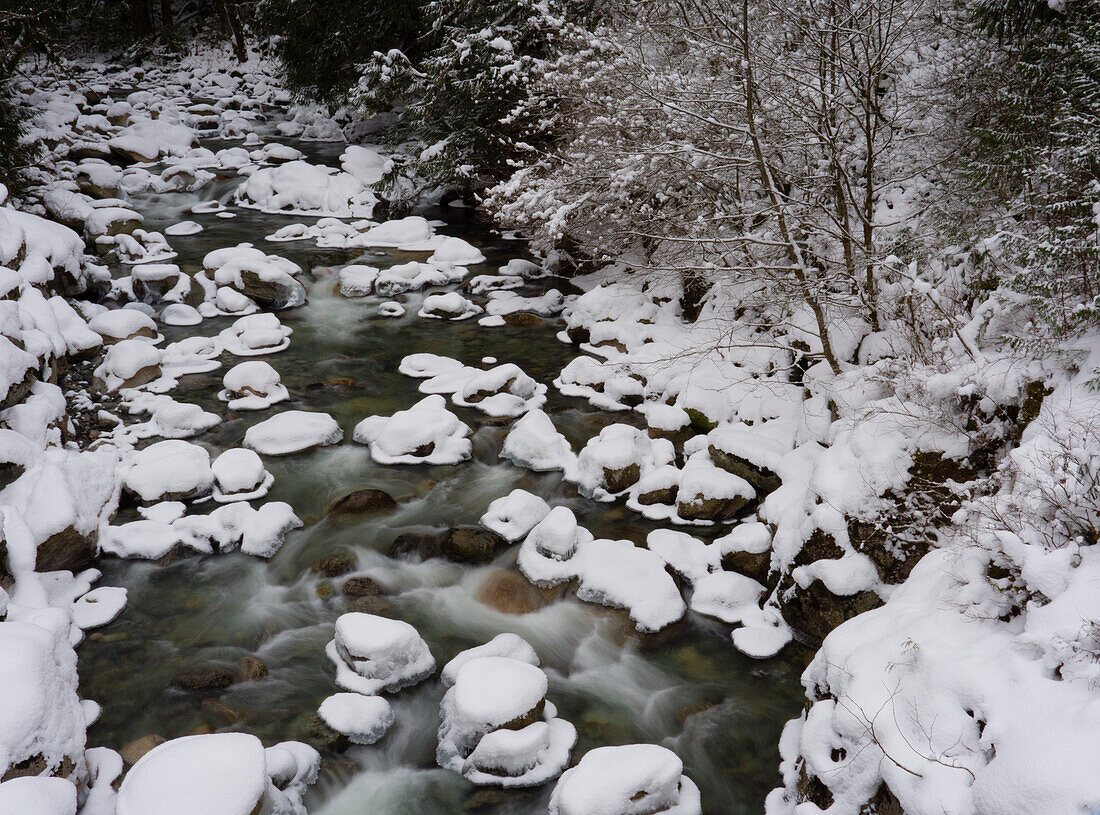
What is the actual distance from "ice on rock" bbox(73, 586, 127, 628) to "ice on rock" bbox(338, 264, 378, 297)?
7.34 meters

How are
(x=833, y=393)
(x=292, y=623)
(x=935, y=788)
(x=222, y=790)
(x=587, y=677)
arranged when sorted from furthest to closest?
(x=833, y=393) < (x=292, y=623) < (x=587, y=677) < (x=222, y=790) < (x=935, y=788)

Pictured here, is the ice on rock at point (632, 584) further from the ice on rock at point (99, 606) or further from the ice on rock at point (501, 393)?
the ice on rock at point (99, 606)

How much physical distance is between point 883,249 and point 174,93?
994 inches

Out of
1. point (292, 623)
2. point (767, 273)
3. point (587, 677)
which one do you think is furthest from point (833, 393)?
point (292, 623)

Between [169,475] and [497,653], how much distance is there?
13.6 ft

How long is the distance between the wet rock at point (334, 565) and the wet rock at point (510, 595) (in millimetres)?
1274

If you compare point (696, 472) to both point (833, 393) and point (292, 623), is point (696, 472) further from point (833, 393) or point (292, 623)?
point (292, 623)

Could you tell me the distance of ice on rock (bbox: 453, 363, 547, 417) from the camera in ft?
29.1

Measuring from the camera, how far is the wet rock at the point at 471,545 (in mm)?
6473

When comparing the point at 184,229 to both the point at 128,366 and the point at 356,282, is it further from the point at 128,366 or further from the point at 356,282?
the point at 128,366

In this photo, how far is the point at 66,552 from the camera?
6074mm

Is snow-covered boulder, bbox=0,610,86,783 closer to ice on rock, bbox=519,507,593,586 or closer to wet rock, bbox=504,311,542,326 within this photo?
ice on rock, bbox=519,507,593,586

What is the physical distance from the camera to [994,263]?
6211mm

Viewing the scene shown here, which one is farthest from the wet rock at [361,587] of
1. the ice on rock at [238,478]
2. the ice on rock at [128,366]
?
the ice on rock at [128,366]
